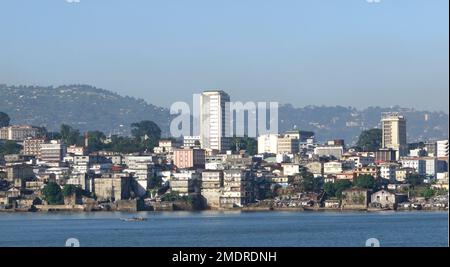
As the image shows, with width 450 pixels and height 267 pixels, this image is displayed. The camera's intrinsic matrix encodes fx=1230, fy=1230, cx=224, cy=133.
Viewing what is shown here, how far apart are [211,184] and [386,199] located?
174 inches

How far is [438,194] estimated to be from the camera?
28.2 metres

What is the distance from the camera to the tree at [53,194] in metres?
27.6

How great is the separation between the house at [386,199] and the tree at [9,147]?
870 centimetres

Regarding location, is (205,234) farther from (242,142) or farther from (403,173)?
(403,173)

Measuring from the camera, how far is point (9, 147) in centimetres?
3052

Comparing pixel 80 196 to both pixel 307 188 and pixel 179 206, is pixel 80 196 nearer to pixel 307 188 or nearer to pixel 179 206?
pixel 179 206

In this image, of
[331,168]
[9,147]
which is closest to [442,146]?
[9,147]
